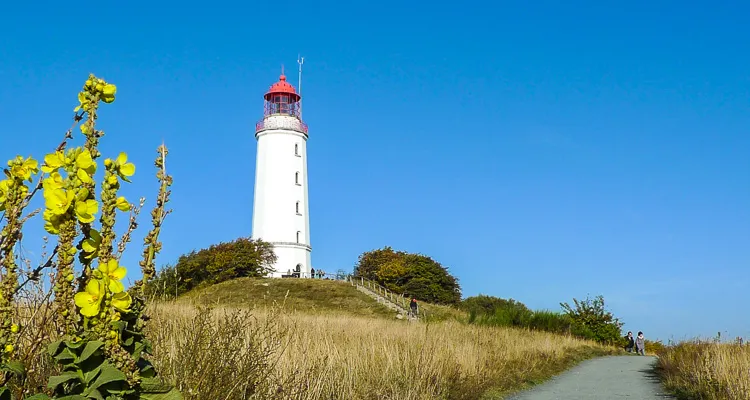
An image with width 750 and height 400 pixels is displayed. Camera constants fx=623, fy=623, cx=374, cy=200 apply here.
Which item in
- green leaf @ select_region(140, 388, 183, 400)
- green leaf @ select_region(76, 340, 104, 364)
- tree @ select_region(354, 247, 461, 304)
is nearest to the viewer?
green leaf @ select_region(76, 340, 104, 364)

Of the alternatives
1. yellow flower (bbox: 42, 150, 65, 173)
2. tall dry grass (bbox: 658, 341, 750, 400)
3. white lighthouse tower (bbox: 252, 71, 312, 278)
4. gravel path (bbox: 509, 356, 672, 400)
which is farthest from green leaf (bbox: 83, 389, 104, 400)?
white lighthouse tower (bbox: 252, 71, 312, 278)

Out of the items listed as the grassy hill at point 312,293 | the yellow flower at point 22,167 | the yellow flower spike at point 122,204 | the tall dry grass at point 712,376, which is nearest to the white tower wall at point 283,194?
the grassy hill at point 312,293

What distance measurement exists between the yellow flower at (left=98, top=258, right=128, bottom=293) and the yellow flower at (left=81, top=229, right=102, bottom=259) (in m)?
0.13

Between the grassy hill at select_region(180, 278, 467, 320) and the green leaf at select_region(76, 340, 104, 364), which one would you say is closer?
the green leaf at select_region(76, 340, 104, 364)

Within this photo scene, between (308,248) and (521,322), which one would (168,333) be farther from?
(308,248)

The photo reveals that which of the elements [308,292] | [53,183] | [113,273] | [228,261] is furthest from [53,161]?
[228,261]

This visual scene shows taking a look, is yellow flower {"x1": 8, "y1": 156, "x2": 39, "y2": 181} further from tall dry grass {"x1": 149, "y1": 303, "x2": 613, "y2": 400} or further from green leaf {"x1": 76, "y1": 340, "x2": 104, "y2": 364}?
tall dry grass {"x1": 149, "y1": 303, "x2": 613, "y2": 400}

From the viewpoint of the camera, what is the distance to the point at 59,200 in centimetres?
240

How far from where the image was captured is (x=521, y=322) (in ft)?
86.6

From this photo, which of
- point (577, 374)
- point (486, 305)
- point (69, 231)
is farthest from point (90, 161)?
point (486, 305)

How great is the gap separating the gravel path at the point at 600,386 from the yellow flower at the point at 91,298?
9007 mm

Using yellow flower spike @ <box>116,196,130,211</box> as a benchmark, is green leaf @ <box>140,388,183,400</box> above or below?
below

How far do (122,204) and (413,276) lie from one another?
198 feet

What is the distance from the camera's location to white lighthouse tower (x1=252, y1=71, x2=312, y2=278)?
168 feet
